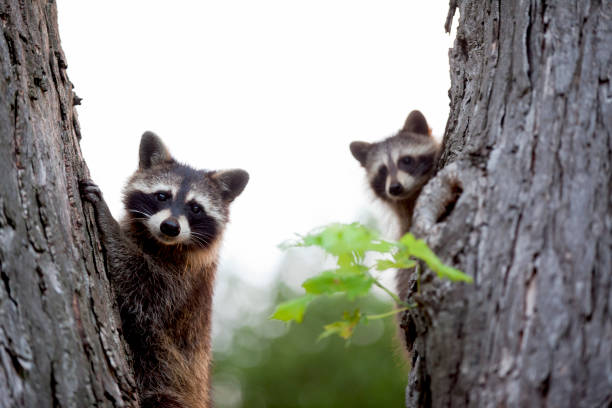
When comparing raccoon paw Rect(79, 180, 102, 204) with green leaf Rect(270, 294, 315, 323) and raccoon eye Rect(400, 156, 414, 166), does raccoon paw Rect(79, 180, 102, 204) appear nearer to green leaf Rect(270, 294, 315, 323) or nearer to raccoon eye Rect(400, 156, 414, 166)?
green leaf Rect(270, 294, 315, 323)

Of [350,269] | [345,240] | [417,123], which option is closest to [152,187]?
[417,123]

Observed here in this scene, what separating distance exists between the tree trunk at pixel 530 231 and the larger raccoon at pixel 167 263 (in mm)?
2323

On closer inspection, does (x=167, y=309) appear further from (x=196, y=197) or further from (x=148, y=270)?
(x=196, y=197)

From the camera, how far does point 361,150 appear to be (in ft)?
25.0

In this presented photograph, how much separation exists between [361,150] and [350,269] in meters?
5.28

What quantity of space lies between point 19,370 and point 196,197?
3.48 metres

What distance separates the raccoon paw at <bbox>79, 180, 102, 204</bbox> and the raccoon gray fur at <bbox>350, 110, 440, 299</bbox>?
2.98 m

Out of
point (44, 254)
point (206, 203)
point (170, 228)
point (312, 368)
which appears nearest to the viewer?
point (44, 254)

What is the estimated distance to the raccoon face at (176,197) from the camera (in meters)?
5.38

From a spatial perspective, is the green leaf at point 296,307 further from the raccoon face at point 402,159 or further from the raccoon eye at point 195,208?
the raccoon face at point 402,159

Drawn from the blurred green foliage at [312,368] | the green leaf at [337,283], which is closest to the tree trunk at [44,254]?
the green leaf at [337,283]

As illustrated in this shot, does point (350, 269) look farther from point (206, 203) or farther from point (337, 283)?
point (206, 203)

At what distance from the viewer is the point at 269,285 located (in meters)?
20.1

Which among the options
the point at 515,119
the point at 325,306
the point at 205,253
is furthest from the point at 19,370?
the point at 325,306
